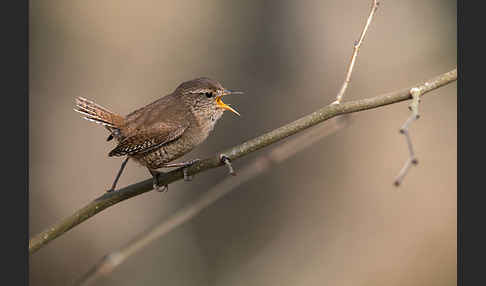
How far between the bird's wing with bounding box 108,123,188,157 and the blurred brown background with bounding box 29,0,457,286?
2630 mm

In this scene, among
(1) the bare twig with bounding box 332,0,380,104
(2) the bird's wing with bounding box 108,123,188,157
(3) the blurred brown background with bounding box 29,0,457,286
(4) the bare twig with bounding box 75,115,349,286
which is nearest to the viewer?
(1) the bare twig with bounding box 332,0,380,104

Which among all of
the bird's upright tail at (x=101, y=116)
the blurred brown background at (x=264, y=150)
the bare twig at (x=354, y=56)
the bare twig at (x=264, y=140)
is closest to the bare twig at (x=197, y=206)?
the bare twig at (x=264, y=140)

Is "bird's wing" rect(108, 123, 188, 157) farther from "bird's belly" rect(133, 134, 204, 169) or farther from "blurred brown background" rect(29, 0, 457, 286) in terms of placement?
"blurred brown background" rect(29, 0, 457, 286)

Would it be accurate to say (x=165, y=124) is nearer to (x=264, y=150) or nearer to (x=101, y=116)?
(x=101, y=116)

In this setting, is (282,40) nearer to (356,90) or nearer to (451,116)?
(356,90)

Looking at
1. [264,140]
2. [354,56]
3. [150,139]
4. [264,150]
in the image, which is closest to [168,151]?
[150,139]

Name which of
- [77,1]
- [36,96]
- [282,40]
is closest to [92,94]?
[36,96]

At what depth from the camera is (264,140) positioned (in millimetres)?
2375

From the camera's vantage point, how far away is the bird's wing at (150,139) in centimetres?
335

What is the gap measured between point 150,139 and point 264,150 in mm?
2927

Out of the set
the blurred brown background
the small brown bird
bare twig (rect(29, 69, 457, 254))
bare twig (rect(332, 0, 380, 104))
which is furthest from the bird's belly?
the blurred brown background

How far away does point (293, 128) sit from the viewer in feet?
7.75

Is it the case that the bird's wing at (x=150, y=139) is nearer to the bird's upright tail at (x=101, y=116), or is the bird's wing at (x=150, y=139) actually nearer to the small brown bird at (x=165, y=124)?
the small brown bird at (x=165, y=124)

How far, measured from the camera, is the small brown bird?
3.37m
